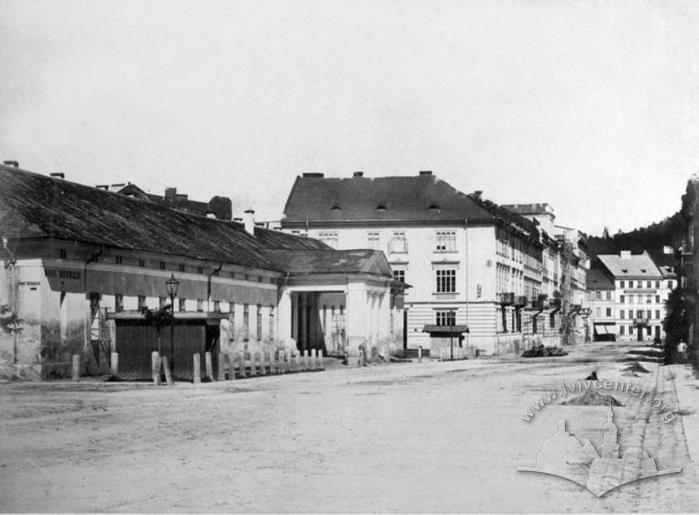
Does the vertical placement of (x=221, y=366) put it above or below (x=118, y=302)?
below

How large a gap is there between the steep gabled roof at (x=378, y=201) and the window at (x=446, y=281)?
4.04 m

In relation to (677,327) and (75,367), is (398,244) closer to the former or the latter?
(677,327)

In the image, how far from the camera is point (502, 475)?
1160 centimetres

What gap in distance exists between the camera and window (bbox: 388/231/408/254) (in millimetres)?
73562

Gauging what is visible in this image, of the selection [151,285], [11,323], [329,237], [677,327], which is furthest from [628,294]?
[11,323]

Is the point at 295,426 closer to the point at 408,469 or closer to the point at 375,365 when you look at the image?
the point at 408,469

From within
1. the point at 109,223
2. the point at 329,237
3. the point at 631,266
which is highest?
the point at 631,266

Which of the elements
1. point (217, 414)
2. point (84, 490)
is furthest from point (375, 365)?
point (84, 490)

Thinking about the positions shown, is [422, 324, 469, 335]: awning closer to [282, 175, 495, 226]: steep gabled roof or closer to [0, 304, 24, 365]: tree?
[282, 175, 495, 226]: steep gabled roof

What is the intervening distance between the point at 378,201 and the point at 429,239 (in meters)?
5.54

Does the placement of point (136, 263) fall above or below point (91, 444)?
above

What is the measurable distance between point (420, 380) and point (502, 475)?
21842 millimetres

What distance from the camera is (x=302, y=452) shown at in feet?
44.5

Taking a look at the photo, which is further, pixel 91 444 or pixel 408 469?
pixel 91 444
